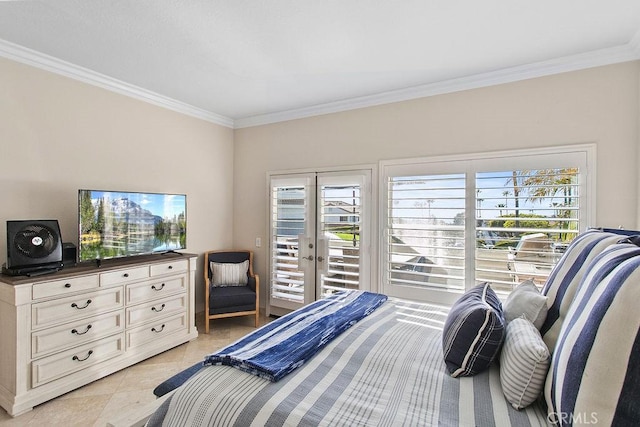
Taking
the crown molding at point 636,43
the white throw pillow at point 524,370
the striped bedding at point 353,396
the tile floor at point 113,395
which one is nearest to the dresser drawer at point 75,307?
the tile floor at point 113,395

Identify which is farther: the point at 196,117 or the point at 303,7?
the point at 196,117

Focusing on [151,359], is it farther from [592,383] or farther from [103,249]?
[592,383]

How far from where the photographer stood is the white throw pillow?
1073mm

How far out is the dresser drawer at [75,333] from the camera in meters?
2.26

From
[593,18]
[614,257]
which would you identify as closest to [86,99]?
[614,257]

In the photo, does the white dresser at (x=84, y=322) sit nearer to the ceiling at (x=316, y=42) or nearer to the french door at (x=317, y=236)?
the french door at (x=317, y=236)

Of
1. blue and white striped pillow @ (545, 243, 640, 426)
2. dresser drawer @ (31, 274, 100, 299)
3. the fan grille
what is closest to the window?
blue and white striped pillow @ (545, 243, 640, 426)

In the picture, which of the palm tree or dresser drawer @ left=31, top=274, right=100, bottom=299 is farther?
the palm tree

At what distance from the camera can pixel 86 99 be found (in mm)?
2914

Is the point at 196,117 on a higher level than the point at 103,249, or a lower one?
higher

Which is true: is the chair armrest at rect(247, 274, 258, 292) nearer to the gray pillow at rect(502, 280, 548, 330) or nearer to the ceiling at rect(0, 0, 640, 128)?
the ceiling at rect(0, 0, 640, 128)

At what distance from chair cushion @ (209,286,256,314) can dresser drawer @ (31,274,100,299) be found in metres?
1.22

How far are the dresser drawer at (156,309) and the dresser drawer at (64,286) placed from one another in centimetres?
43

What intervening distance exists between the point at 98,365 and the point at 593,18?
4472 millimetres
